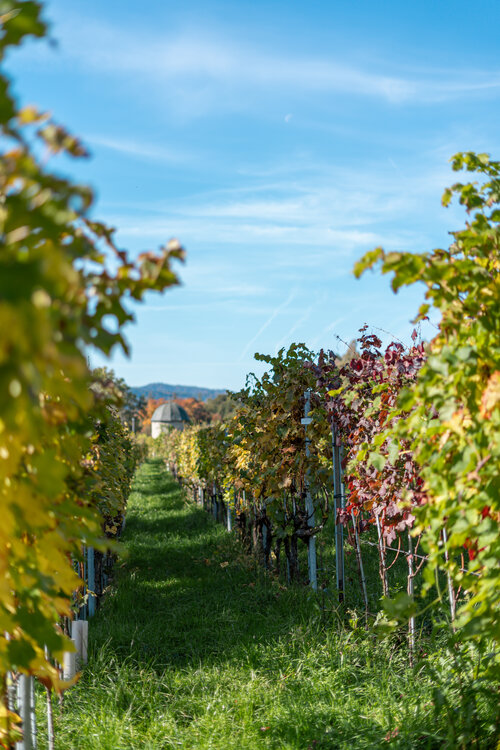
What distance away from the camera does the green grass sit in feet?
10.2

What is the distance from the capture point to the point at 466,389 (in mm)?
2059

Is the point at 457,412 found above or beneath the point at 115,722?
above

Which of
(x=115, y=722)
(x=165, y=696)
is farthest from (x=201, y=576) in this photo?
(x=115, y=722)

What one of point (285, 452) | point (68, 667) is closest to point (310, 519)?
point (285, 452)

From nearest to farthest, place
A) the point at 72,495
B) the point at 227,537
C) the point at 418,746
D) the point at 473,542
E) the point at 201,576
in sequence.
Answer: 1. the point at 72,495
2. the point at 473,542
3. the point at 418,746
4. the point at 201,576
5. the point at 227,537

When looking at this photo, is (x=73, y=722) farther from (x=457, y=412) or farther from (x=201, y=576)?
(x=201, y=576)

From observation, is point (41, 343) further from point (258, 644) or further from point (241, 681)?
point (258, 644)

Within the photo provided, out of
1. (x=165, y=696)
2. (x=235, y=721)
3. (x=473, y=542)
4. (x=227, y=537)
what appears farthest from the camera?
(x=227, y=537)

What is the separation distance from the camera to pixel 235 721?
3.33m

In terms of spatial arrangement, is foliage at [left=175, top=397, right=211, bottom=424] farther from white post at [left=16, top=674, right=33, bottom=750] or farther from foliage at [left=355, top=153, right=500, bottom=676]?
foliage at [left=355, top=153, right=500, bottom=676]

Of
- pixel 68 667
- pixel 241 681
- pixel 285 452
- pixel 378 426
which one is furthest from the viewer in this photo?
pixel 285 452

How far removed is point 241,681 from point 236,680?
4 centimetres

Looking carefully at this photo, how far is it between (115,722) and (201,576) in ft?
12.4

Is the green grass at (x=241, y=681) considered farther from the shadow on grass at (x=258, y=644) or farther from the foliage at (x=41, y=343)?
the foliage at (x=41, y=343)
